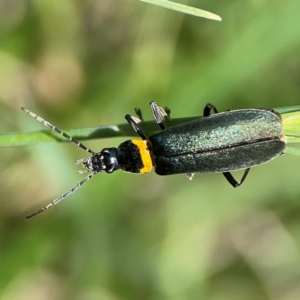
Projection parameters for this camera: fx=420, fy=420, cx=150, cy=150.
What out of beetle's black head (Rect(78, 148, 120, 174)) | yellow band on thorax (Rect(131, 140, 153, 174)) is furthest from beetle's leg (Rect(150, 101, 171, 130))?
beetle's black head (Rect(78, 148, 120, 174))

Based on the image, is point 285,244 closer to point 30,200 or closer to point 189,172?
point 189,172

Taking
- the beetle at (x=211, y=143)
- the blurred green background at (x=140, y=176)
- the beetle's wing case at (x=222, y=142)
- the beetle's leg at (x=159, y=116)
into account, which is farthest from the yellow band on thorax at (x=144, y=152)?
the blurred green background at (x=140, y=176)

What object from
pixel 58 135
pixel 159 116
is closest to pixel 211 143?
pixel 159 116

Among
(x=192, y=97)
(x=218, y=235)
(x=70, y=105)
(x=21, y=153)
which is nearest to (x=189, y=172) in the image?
(x=192, y=97)

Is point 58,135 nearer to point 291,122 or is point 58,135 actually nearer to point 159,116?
point 159,116

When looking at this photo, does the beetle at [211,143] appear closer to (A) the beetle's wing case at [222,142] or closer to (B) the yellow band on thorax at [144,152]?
(A) the beetle's wing case at [222,142]

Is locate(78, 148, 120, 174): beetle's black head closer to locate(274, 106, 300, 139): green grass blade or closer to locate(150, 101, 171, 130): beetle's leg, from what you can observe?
locate(150, 101, 171, 130): beetle's leg
